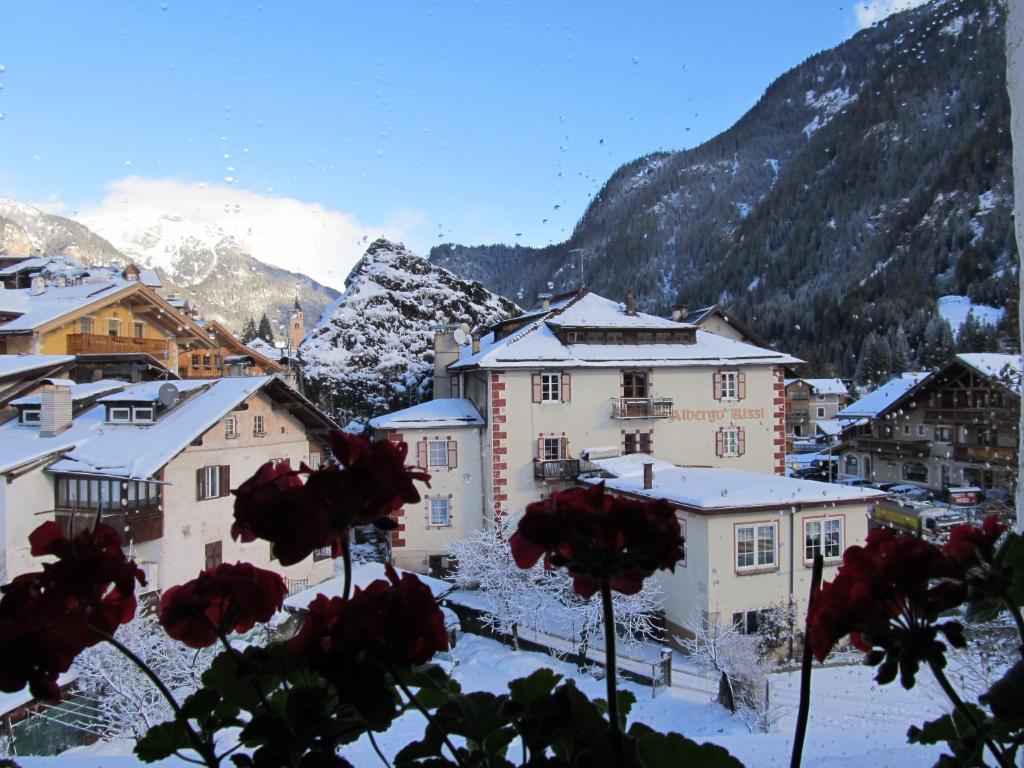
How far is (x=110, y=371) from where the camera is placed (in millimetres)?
13805

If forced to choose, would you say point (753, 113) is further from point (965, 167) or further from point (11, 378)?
point (11, 378)

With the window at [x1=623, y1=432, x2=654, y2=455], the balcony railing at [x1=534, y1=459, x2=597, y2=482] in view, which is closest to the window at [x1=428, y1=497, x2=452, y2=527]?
the balcony railing at [x1=534, y1=459, x2=597, y2=482]

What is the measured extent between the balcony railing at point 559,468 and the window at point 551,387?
1103 millimetres

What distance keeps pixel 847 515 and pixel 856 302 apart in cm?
4065

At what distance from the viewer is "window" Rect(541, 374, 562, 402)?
11875 millimetres

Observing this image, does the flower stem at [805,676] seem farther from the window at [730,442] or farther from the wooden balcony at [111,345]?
the wooden balcony at [111,345]

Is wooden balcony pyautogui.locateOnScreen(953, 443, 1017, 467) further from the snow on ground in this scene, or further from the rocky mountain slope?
the rocky mountain slope

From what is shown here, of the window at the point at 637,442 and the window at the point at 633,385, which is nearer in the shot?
the window at the point at 637,442

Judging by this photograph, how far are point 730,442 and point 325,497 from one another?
1287 centimetres

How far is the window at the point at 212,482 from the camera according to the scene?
28.3 feet

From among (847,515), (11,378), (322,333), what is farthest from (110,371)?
(847,515)

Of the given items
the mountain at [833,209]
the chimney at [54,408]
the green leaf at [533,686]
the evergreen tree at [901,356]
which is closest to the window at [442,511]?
the chimney at [54,408]

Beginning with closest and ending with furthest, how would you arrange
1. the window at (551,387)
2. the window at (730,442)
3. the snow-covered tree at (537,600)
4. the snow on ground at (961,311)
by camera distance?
the snow-covered tree at (537,600), the window at (551,387), the window at (730,442), the snow on ground at (961,311)

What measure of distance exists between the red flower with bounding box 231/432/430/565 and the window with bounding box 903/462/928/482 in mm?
17502
